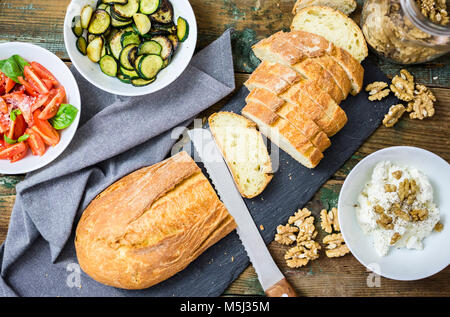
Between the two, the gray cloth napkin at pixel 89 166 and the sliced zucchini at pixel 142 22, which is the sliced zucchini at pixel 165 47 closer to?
the sliced zucchini at pixel 142 22

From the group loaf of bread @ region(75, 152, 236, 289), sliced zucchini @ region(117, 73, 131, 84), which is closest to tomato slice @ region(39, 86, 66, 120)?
sliced zucchini @ region(117, 73, 131, 84)

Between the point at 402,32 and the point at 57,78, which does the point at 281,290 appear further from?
the point at 57,78

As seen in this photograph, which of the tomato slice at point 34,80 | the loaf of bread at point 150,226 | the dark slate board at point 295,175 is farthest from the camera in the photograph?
the dark slate board at point 295,175

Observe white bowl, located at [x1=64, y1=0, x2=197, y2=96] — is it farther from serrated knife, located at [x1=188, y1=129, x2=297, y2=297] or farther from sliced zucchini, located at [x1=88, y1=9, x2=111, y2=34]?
serrated knife, located at [x1=188, y1=129, x2=297, y2=297]

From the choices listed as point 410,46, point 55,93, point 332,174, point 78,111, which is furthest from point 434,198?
point 55,93

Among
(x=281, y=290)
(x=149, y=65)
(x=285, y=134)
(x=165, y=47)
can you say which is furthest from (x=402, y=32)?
(x=281, y=290)

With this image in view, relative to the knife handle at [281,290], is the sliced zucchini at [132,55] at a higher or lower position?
higher

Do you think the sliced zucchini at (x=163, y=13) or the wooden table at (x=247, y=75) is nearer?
the sliced zucchini at (x=163, y=13)

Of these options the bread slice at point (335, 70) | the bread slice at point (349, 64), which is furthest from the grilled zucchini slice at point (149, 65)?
the bread slice at point (349, 64)
